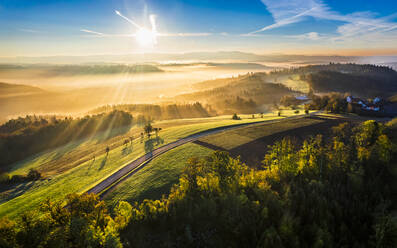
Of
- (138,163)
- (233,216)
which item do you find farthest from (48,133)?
(233,216)

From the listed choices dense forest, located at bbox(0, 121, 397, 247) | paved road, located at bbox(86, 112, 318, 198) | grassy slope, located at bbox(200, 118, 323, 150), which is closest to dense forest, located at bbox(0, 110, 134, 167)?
paved road, located at bbox(86, 112, 318, 198)

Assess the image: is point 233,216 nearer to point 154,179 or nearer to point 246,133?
point 154,179

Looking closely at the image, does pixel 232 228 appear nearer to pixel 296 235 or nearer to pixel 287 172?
pixel 296 235

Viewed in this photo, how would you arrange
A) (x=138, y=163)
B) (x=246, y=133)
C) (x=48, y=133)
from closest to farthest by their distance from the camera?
(x=138, y=163)
(x=246, y=133)
(x=48, y=133)

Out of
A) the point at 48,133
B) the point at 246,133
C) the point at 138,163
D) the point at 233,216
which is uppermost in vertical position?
the point at 246,133

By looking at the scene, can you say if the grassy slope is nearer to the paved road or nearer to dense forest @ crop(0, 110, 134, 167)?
the paved road

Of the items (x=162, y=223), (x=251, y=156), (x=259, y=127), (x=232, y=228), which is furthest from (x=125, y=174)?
(x=259, y=127)

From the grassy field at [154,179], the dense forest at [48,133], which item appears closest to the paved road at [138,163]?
the grassy field at [154,179]
